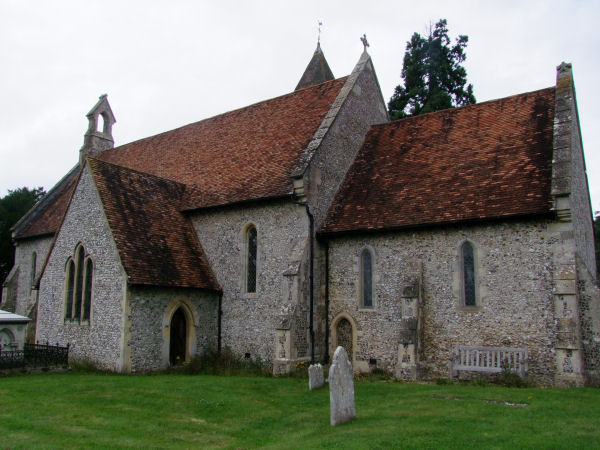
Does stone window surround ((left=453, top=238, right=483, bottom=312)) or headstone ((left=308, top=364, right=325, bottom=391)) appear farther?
stone window surround ((left=453, top=238, right=483, bottom=312))

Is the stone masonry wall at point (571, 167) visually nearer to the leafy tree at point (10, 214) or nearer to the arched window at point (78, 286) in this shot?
the arched window at point (78, 286)

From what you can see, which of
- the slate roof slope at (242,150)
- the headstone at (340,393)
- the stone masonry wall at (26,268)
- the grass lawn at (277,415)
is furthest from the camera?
the stone masonry wall at (26,268)

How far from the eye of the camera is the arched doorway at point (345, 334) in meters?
17.9

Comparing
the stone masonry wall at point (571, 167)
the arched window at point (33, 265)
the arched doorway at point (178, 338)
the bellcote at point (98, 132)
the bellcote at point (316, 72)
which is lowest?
the arched doorway at point (178, 338)

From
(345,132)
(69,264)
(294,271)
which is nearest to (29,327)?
(69,264)

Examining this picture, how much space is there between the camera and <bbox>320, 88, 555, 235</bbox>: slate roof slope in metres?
16.0

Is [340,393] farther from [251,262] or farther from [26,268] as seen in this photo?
[26,268]

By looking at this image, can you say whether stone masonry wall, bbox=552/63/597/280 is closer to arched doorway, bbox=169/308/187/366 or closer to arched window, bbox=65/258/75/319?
arched doorway, bbox=169/308/187/366

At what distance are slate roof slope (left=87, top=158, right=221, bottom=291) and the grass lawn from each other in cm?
426

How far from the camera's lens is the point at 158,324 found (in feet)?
58.9

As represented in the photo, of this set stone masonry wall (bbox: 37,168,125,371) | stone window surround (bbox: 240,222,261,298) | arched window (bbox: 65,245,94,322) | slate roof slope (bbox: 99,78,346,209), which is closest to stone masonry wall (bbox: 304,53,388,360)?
slate roof slope (bbox: 99,78,346,209)

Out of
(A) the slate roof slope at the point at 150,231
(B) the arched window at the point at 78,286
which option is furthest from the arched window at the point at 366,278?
(B) the arched window at the point at 78,286

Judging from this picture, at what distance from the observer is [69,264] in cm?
1973

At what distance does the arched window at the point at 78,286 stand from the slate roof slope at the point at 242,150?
14.9ft
